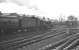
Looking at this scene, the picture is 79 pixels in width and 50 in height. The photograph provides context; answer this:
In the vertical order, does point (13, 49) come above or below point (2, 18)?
below

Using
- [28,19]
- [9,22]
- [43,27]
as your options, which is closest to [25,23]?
[28,19]

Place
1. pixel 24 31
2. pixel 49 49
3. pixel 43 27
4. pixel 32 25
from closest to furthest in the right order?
1. pixel 49 49
2. pixel 24 31
3. pixel 32 25
4. pixel 43 27

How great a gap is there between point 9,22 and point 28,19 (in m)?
4.95

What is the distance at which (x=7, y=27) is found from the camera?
1767 centimetres

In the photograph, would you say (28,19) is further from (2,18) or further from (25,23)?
(2,18)

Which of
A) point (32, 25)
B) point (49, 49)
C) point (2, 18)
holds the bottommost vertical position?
point (49, 49)

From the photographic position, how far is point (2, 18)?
17891 mm

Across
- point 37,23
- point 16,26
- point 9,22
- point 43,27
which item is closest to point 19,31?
A: point 16,26

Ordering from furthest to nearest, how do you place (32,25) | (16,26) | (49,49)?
(32,25), (16,26), (49,49)

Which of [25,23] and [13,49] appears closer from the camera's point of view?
[13,49]

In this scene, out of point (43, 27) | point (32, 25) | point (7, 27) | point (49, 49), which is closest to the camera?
point (49, 49)

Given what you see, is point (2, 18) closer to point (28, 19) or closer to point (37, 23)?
point (28, 19)

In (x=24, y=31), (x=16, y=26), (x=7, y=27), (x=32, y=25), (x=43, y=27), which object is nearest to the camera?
(x=7, y=27)

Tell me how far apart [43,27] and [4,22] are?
12.9 metres
